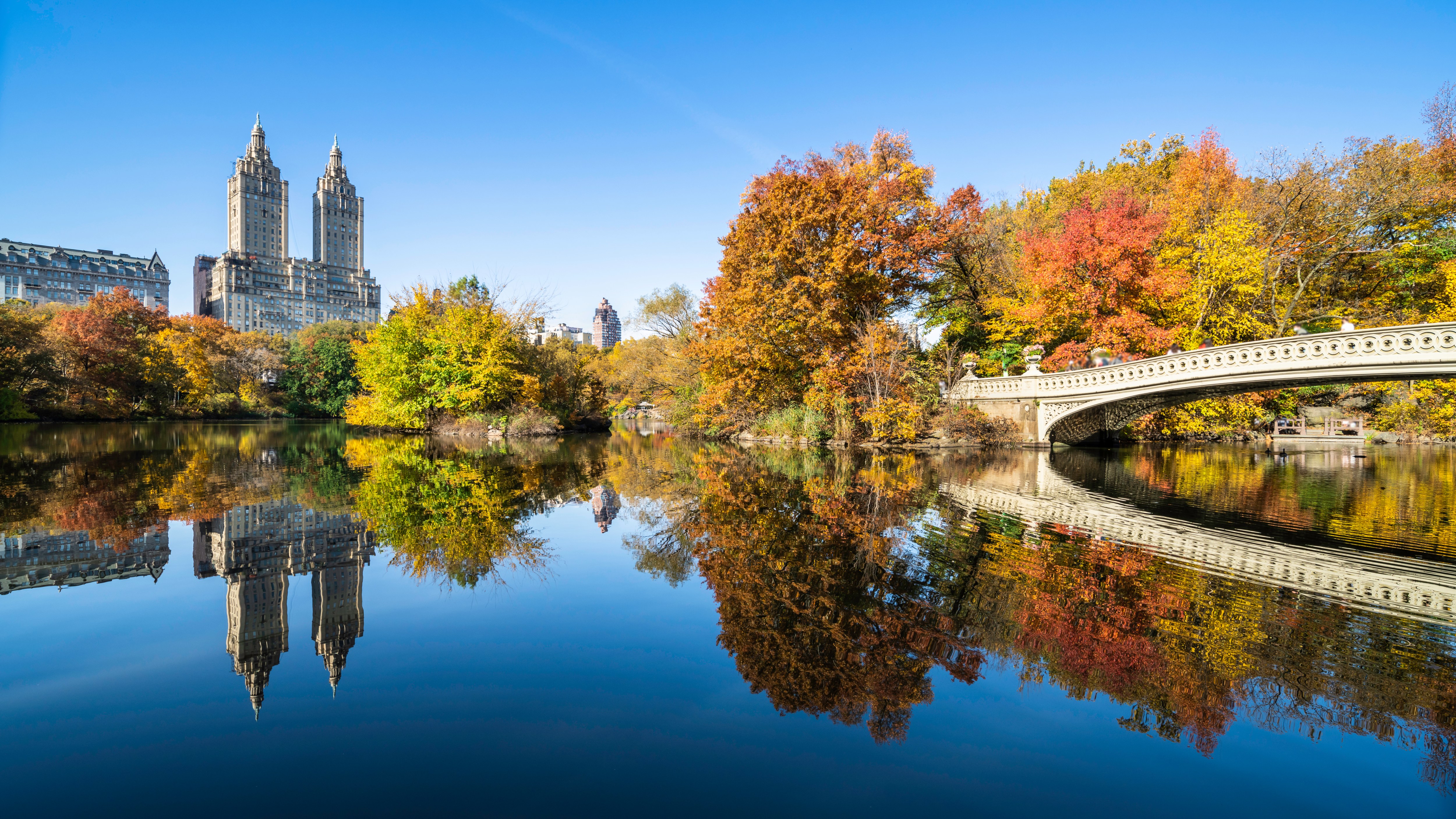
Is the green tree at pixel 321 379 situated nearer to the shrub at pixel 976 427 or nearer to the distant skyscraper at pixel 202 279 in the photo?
the shrub at pixel 976 427

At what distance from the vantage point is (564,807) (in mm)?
2520

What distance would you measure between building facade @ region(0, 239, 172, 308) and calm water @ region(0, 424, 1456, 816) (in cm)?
14181

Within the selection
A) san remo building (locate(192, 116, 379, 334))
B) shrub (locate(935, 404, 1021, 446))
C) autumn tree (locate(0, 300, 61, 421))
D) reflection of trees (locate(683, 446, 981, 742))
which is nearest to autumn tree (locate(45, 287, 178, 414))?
autumn tree (locate(0, 300, 61, 421))

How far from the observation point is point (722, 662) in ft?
12.9

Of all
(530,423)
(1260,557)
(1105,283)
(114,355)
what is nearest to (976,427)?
(1105,283)

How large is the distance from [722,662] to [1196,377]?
61.0ft

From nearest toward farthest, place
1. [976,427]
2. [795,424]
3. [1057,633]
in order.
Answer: [1057,633]
[976,427]
[795,424]

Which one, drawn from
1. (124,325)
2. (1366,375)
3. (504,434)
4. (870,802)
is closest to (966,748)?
(870,802)

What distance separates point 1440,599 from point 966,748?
5.02 meters

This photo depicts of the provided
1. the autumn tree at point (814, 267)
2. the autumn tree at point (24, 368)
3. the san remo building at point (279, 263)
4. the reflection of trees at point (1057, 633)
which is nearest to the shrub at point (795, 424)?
the autumn tree at point (814, 267)

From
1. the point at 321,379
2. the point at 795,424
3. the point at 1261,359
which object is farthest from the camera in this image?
the point at 321,379

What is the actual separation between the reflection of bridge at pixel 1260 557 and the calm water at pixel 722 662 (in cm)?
6

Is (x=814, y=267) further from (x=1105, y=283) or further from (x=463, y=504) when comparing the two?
(x=463, y=504)

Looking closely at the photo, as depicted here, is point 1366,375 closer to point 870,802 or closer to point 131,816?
point 870,802
